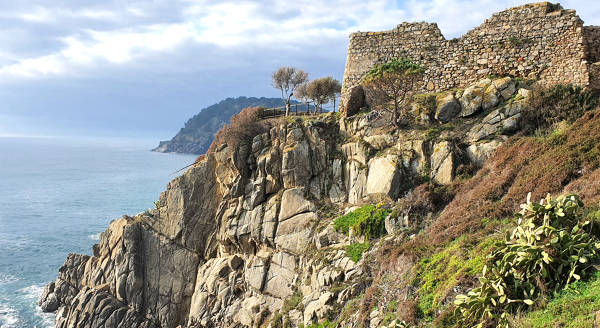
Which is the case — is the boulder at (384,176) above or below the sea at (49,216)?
above

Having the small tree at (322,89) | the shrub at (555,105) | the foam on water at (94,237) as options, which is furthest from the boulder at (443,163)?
the foam on water at (94,237)

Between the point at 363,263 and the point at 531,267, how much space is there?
386 inches

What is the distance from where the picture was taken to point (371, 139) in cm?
2559

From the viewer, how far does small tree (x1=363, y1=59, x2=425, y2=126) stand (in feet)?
83.5

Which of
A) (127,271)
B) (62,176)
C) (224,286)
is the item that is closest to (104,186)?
(62,176)

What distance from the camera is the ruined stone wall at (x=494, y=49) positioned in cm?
2306

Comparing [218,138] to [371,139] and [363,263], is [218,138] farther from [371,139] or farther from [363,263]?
[363,263]

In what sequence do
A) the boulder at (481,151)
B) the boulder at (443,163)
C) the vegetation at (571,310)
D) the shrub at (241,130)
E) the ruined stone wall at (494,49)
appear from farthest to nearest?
the shrub at (241,130), the ruined stone wall at (494,49), the boulder at (443,163), the boulder at (481,151), the vegetation at (571,310)

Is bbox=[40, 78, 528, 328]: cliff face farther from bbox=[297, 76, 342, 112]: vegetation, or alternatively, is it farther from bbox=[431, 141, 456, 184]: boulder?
bbox=[297, 76, 342, 112]: vegetation

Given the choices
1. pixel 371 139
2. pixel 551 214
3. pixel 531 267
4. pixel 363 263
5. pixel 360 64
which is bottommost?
pixel 363 263

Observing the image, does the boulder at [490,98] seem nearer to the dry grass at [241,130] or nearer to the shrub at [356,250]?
the shrub at [356,250]

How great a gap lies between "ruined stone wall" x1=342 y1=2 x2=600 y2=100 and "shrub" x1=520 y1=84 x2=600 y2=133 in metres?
1.30

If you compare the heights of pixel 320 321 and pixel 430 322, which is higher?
pixel 430 322

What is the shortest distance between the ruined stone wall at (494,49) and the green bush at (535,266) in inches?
564
